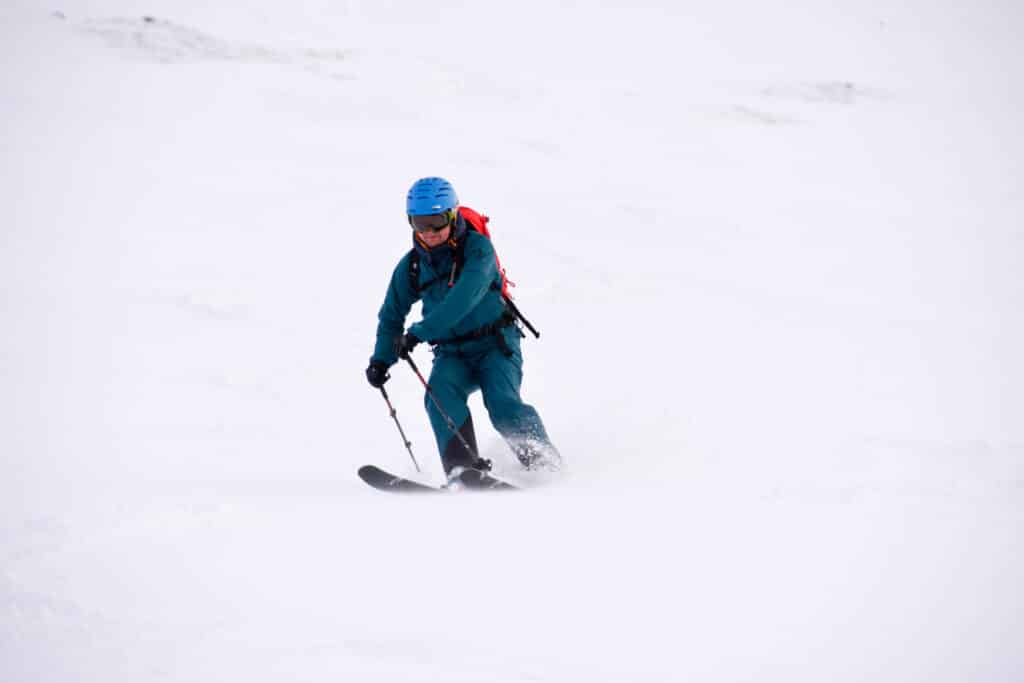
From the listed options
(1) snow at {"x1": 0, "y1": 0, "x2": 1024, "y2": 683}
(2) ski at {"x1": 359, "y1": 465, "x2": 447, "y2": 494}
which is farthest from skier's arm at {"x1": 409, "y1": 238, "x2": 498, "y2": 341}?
(1) snow at {"x1": 0, "y1": 0, "x2": 1024, "y2": 683}

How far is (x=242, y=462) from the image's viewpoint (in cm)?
601

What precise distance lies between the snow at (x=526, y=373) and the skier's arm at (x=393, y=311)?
0.93m

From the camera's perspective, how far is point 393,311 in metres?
5.45

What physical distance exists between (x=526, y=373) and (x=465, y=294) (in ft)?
14.8

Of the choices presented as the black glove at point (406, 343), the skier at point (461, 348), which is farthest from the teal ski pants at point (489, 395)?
the black glove at point (406, 343)

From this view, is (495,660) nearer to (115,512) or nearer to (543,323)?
(115,512)

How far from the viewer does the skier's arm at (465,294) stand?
16.1 ft

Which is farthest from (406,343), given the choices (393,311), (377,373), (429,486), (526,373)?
(526,373)

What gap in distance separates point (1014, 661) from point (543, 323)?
8277 mm

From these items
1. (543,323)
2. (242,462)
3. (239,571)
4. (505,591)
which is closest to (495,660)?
(505,591)

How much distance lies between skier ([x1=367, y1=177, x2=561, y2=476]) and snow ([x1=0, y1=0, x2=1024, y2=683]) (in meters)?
0.56

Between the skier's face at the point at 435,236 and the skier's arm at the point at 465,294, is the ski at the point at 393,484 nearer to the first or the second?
the skier's arm at the point at 465,294

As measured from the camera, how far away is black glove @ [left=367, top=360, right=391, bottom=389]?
5.21 metres

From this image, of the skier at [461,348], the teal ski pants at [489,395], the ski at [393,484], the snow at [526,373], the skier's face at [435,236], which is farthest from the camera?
the teal ski pants at [489,395]
